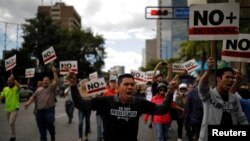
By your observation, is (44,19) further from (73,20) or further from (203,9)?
(73,20)

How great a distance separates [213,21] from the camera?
27.3ft

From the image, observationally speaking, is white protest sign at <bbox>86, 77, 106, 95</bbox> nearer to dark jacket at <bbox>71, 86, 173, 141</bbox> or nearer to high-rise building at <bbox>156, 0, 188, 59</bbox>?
dark jacket at <bbox>71, 86, 173, 141</bbox>

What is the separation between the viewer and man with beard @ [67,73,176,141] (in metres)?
5.86

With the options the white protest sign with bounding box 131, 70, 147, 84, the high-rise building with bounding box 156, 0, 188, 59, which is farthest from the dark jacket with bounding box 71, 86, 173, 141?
the high-rise building with bounding box 156, 0, 188, 59

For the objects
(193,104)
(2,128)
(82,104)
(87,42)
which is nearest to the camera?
(82,104)

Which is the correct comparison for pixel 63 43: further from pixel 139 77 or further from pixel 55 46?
pixel 139 77

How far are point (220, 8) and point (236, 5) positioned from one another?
321mm

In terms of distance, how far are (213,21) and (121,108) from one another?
10.1ft

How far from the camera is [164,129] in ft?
37.1

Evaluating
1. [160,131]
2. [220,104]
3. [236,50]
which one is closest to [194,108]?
[160,131]

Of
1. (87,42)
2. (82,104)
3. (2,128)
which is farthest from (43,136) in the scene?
(87,42)

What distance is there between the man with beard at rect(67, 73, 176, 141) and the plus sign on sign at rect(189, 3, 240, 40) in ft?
7.75

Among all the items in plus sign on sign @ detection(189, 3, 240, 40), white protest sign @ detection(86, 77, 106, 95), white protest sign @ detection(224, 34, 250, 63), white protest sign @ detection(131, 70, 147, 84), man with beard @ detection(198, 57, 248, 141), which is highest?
plus sign on sign @ detection(189, 3, 240, 40)

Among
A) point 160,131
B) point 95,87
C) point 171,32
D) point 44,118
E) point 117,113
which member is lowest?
point 160,131
